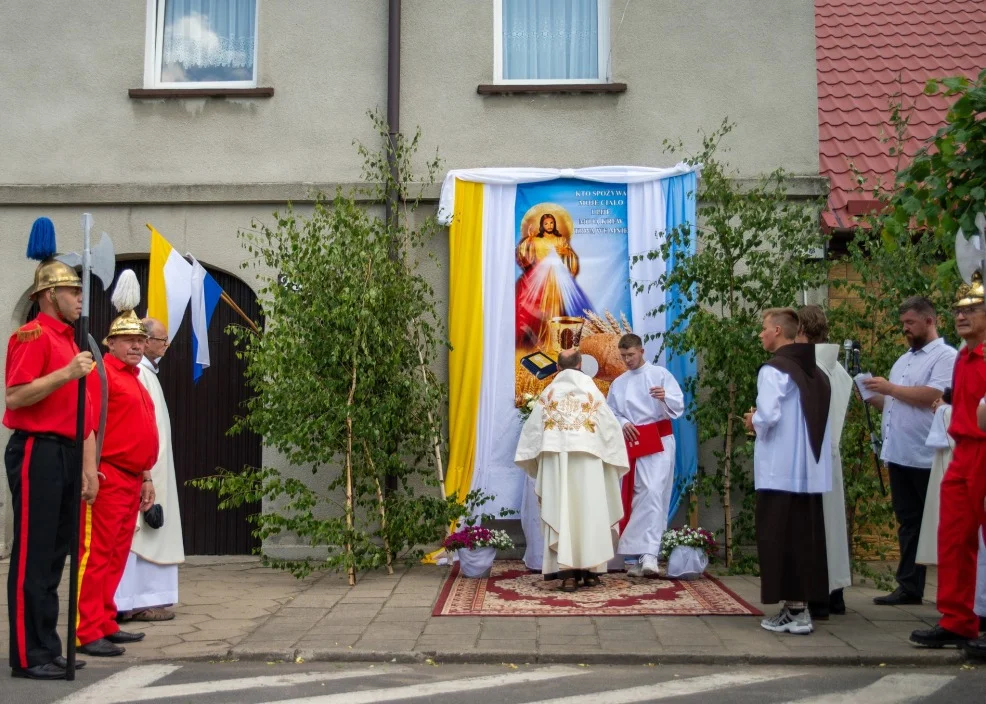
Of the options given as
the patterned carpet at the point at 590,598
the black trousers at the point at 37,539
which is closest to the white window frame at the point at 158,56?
the patterned carpet at the point at 590,598

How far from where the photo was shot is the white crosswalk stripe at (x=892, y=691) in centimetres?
515

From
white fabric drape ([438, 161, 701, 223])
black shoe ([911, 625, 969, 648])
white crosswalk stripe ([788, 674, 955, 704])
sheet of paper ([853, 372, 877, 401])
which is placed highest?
white fabric drape ([438, 161, 701, 223])

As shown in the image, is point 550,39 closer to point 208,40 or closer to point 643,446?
point 208,40

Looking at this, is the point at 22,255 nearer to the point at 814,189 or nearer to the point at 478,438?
the point at 478,438

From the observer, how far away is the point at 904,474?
7766 millimetres

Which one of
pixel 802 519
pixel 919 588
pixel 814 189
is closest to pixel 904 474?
pixel 919 588

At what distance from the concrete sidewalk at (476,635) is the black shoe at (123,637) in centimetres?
9

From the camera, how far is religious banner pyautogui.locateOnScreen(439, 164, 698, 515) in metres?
10.1

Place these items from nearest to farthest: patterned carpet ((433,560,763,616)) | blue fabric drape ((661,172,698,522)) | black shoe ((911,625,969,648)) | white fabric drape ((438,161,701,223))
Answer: black shoe ((911,625,969,648)) → patterned carpet ((433,560,763,616)) → blue fabric drape ((661,172,698,522)) → white fabric drape ((438,161,701,223))

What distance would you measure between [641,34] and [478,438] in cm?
425

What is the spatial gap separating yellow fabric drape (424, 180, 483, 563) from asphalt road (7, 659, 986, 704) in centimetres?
422

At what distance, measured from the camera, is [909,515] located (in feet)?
25.5

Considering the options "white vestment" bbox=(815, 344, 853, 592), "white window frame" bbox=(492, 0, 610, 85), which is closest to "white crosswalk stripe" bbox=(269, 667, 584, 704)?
"white vestment" bbox=(815, 344, 853, 592)

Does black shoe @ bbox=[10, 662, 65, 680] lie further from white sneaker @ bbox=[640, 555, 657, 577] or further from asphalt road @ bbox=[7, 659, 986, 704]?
white sneaker @ bbox=[640, 555, 657, 577]
